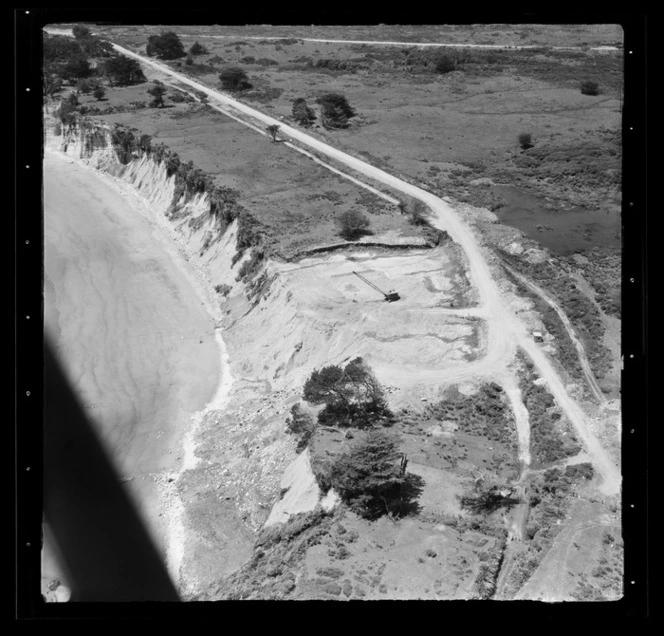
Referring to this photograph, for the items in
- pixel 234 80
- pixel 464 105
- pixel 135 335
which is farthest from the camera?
pixel 234 80

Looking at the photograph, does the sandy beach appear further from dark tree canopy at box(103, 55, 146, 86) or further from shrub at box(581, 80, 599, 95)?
shrub at box(581, 80, 599, 95)

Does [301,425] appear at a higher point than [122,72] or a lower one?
lower

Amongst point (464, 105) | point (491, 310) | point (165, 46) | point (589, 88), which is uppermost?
point (165, 46)

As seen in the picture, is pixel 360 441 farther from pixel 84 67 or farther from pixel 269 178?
pixel 84 67

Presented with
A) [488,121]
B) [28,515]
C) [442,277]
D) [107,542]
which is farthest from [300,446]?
[488,121]

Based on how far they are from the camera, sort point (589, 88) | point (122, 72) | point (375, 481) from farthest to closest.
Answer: point (122, 72) < point (589, 88) < point (375, 481)

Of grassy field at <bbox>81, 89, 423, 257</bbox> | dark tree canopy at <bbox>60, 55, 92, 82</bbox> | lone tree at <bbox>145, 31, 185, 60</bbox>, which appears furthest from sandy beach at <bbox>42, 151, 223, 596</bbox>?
lone tree at <bbox>145, 31, 185, 60</bbox>

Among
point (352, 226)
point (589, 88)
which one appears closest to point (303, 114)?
point (352, 226)
